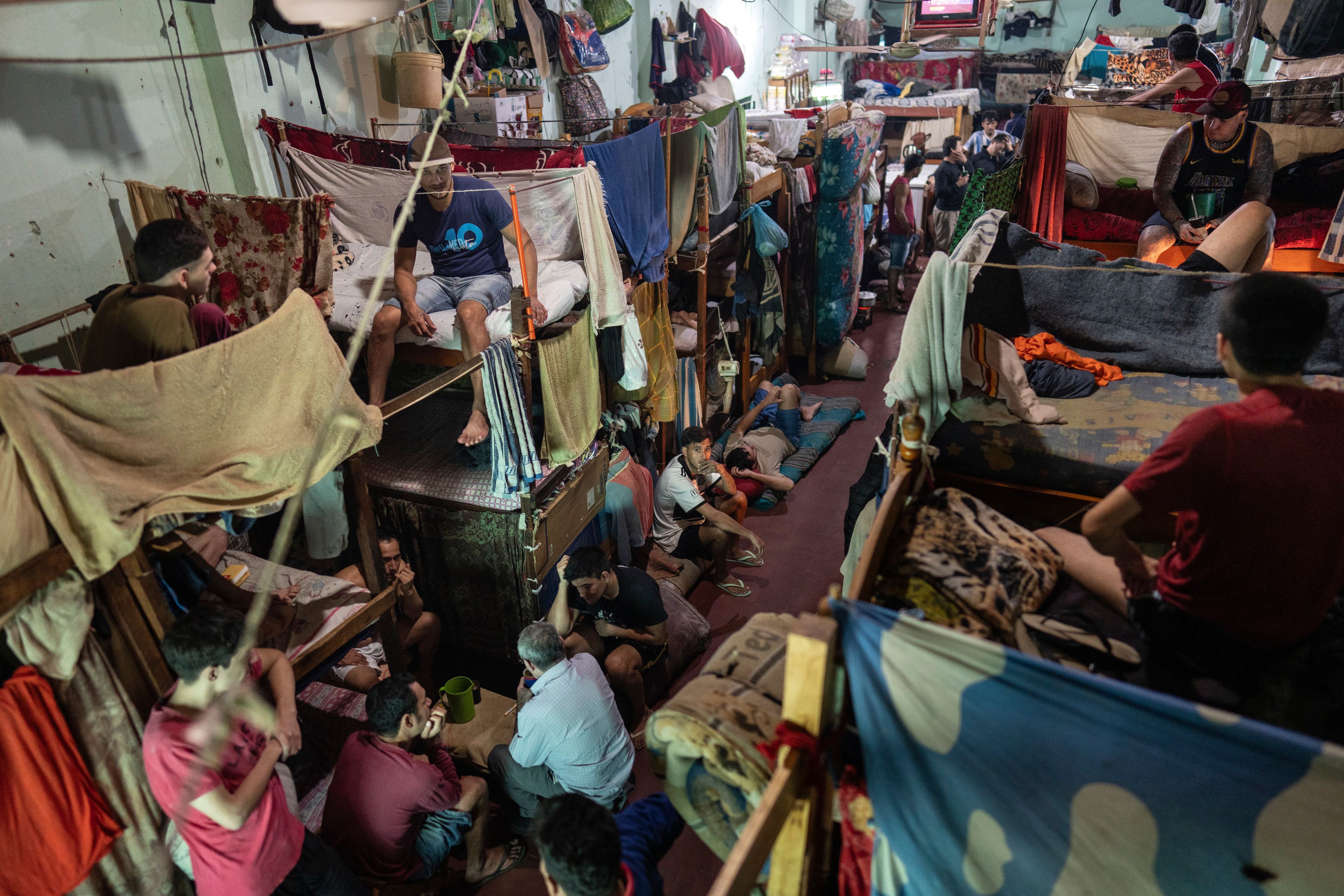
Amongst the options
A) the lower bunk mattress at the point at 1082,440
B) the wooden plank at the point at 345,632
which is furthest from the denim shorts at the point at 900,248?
the wooden plank at the point at 345,632

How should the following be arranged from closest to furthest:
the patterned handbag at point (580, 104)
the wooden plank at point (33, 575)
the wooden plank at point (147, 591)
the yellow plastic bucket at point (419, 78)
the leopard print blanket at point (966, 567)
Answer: the wooden plank at point (33, 575) < the leopard print blanket at point (966, 567) < the wooden plank at point (147, 591) < the yellow plastic bucket at point (419, 78) < the patterned handbag at point (580, 104)

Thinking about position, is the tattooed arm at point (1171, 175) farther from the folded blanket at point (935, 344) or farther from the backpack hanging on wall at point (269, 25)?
the backpack hanging on wall at point (269, 25)

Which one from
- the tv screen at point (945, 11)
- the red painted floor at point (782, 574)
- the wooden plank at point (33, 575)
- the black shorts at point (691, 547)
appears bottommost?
the red painted floor at point (782, 574)

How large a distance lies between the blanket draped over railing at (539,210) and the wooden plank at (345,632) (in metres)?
2.53

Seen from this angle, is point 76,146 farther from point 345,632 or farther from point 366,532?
point 345,632

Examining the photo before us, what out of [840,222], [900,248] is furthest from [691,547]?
[900,248]

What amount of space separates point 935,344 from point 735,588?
331 cm

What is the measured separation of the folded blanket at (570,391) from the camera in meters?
5.11

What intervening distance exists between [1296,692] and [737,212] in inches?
272

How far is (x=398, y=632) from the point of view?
4668 mm

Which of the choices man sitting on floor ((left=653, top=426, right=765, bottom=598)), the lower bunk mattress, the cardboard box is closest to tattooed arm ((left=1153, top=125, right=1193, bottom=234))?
the lower bunk mattress

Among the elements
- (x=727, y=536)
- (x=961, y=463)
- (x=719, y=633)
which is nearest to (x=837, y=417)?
(x=727, y=536)

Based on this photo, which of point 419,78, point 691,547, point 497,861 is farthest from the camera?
point 419,78

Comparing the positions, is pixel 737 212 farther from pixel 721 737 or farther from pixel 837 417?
pixel 721 737
